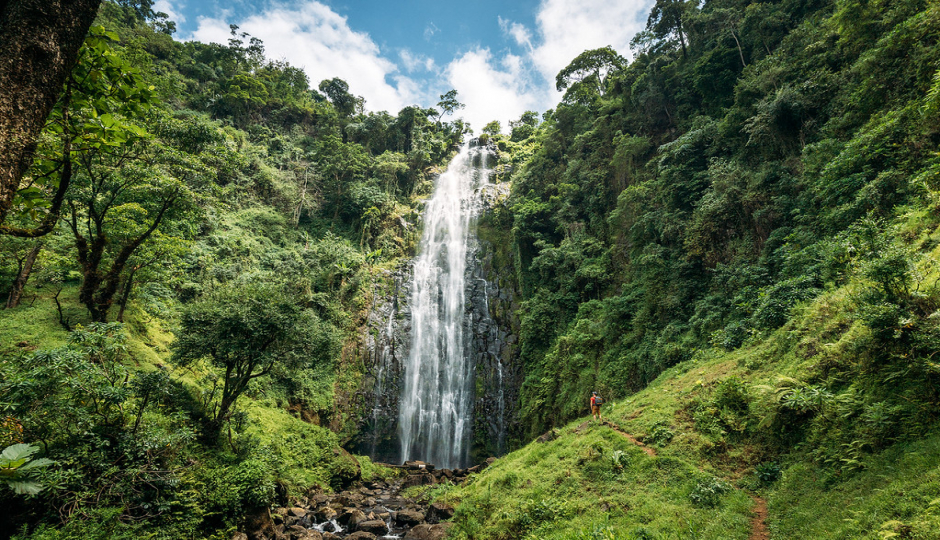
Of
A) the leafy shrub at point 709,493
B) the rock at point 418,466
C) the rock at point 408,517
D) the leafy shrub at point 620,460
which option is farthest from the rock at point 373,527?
the leafy shrub at point 709,493

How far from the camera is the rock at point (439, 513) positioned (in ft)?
33.6

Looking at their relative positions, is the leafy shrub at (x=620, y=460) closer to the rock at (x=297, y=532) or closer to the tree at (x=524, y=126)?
the rock at (x=297, y=532)

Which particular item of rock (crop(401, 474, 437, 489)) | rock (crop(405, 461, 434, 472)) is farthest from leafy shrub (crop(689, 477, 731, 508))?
rock (crop(405, 461, 434, 472))

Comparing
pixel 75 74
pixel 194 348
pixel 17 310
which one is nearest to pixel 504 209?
pixel 194 348

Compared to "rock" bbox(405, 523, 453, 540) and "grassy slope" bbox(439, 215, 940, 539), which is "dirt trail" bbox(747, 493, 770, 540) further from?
"rock" bbox(405, 523, 453, 540)

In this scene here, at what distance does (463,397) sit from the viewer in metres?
22.5

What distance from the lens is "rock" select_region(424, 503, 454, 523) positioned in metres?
10.2

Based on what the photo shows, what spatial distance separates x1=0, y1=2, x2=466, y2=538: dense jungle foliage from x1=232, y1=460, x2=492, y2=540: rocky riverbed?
559 millimetres

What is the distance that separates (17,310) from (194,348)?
4.91 meters

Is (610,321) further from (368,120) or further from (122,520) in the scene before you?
(368,120)

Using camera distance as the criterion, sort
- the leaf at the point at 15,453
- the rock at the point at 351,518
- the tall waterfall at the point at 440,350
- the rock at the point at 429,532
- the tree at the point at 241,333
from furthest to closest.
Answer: the tall waterfall at the point at 440,350, the rock at the point at 351,518, the tree at the point at 241,333, the rock at the point at 429,532, the leaf at the point at 15,453

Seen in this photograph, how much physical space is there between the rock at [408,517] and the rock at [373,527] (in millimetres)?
555

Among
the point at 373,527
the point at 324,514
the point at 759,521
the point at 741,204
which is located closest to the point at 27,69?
the point at 759,521

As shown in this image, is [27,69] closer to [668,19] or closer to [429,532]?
[429,532]
